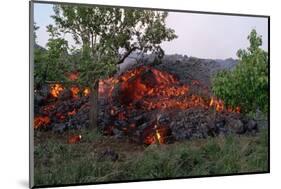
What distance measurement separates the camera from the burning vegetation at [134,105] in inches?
237

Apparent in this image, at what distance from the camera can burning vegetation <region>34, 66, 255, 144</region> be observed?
6031 millimetres

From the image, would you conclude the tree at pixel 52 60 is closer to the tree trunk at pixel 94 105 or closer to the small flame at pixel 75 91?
the small flame at pixel 75 91

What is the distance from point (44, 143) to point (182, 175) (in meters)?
1.59

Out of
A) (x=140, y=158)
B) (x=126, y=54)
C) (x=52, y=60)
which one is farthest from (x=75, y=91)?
(x=140, y=158)

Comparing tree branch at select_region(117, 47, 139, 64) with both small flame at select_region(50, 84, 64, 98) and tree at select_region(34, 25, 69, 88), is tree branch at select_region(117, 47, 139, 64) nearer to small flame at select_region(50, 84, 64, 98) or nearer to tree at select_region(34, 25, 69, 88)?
tree at select_region(34, 25, 69, 88)

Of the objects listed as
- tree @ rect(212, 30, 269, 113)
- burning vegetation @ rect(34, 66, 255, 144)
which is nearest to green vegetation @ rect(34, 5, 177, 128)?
burning vegetation @ rect(34, 66, 255, 144)

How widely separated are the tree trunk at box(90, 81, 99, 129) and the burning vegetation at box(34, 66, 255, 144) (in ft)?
0.14

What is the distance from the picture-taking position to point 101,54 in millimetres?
6195

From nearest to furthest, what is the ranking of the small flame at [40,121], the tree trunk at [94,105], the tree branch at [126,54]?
1. the small flame at [40,121]
2. the tree trunk at [94,105]
3. the tree branch at [126,54]

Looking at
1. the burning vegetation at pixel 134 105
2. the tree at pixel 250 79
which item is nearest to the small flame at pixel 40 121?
the burning vegetation at pixel 134 105

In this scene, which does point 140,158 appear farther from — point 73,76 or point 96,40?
point 96,40

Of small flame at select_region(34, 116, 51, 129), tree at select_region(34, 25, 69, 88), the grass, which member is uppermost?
tree at select_region(34, 25, 69, 88)

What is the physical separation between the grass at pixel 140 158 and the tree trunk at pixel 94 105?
112 millimetres
